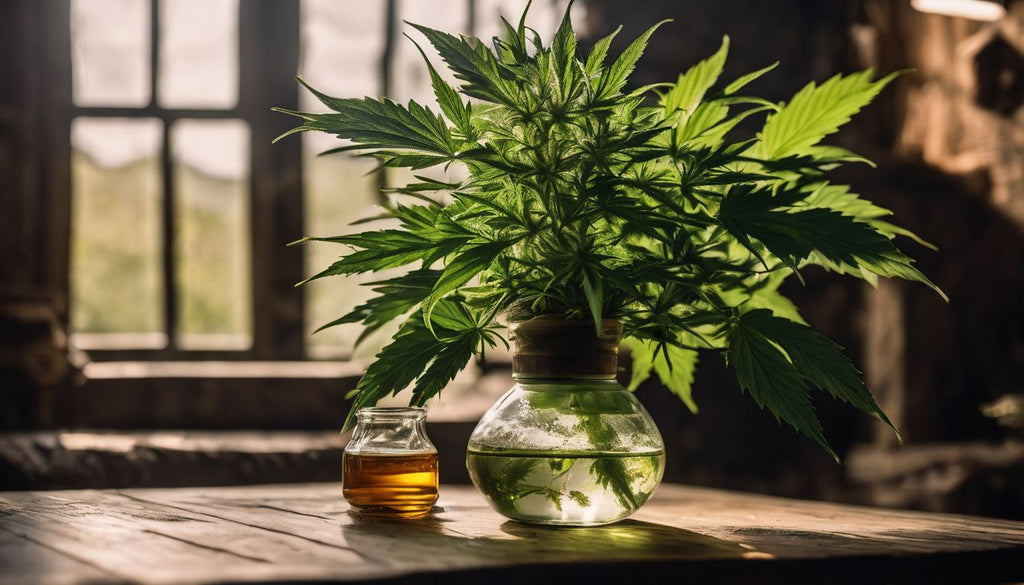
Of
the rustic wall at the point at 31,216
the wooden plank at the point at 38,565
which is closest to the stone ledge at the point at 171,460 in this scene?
the rustic wall at the point at 31,216

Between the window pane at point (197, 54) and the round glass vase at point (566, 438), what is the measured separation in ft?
8.26

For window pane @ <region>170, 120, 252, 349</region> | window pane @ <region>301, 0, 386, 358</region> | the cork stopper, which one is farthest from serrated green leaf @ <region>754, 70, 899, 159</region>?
window pane @ <region>170, 120, 252, 349</region>

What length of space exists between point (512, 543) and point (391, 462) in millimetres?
232

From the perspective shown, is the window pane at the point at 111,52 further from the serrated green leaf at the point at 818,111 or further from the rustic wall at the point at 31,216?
the serrated green leaf at the point at 818,111

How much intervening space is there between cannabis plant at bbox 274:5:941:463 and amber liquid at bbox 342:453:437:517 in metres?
0.09

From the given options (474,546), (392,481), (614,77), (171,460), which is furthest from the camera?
(171,460)

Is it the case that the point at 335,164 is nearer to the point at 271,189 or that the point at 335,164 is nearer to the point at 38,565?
the point at 271,189

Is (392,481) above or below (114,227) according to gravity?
below

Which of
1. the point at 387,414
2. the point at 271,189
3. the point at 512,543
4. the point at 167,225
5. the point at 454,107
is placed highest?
the point at 271,189

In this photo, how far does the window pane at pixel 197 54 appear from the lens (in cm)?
338

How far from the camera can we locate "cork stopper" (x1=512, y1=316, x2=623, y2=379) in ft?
3.72

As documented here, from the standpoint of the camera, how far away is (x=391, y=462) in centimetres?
120

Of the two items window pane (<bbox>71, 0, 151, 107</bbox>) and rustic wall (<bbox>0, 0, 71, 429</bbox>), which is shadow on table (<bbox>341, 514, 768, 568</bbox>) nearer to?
rustic wall (<bbox>0, 0, 71, 429</bbox>)

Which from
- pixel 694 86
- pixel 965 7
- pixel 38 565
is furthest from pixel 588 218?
pixel 965 7
